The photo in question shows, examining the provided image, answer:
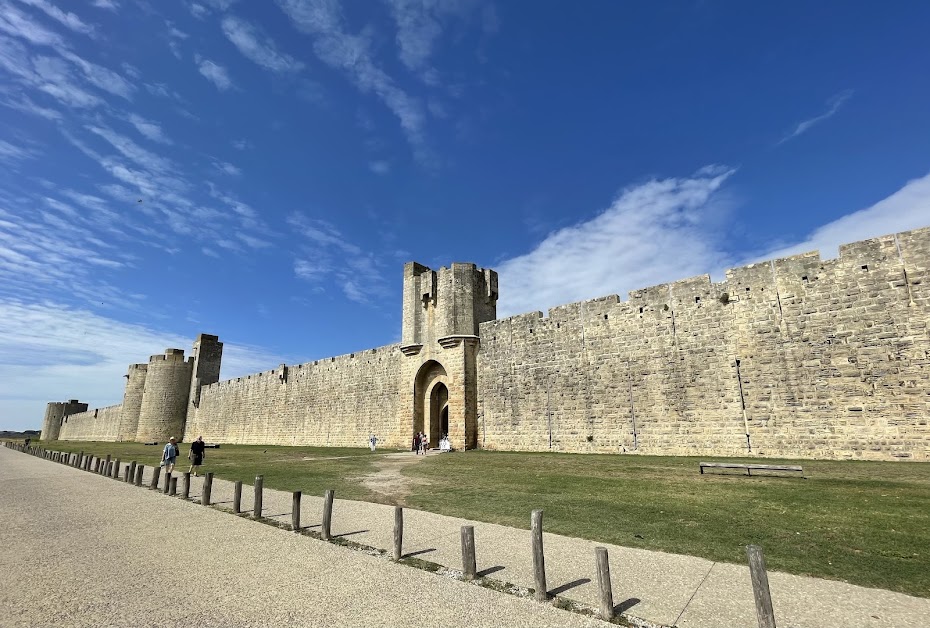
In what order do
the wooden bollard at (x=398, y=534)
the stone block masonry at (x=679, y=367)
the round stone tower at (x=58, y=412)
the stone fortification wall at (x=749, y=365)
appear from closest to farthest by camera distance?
the wooden bollard at (x=398, y=534)
the stone fortification wall at (x=749, y=365)
the stone block masonry at (x=679, y=367)
the round stone tower at (x=58, y=412)

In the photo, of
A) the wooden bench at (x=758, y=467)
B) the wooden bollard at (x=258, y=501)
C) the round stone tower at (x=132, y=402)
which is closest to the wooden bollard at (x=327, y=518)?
the wooden bollard at (x=258, y=501)

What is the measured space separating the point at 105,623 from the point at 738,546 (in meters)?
5.90

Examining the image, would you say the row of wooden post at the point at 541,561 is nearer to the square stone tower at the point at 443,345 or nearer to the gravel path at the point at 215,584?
the gravel path at the point at 215,584

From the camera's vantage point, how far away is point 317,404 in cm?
2806

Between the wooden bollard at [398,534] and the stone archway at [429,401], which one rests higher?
the stone archway at [429,401]

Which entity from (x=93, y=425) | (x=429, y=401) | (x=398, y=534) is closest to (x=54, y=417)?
(x=93, y=425)

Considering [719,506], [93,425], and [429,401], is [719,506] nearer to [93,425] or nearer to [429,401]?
[429,401]

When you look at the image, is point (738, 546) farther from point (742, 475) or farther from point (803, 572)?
point (742, 475)

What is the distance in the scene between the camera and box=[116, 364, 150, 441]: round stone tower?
44.7 metres

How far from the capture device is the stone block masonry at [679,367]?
10.9 metres

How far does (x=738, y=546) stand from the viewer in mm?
4949

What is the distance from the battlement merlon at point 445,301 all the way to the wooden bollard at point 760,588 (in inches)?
675

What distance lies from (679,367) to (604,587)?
12.1 meters

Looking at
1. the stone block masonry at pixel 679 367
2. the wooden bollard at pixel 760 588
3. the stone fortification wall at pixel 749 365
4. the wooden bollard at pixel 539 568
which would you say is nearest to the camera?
the wooden bollard at pixel 760 588
